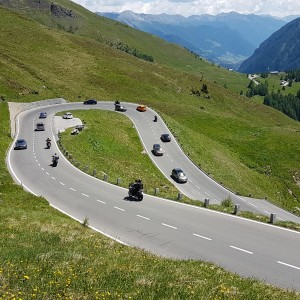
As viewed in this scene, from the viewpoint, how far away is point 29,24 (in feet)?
496

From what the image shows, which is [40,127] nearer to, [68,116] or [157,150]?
[68,116]

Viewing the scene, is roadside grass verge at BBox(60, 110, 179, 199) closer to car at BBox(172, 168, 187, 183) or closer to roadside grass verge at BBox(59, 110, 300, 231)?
roadside grass verge at BBox(59, 110, 300, 231)

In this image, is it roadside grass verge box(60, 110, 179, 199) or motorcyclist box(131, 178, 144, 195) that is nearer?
motorcyclist box(131, 178, 144, 195)

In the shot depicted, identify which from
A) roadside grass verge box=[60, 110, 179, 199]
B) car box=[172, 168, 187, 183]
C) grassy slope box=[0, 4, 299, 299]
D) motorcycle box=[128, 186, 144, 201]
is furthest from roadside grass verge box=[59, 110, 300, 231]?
grassy slope box=[0, 4, 299, 299]

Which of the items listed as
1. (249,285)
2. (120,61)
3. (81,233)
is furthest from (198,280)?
(120,61)

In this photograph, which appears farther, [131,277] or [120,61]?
[120,61]

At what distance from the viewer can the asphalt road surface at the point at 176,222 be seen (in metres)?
18.4

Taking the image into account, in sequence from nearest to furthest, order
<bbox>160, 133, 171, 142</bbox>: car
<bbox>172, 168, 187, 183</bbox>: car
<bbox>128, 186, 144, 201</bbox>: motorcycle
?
<bbox>128, 186, 144, 201</bbox>: motorcycle → <bbox>172, 168, 187, 183</bbox>: car → <bbox>160, 133, 171, 142</bbox>: car

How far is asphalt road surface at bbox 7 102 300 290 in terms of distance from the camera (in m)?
18.4

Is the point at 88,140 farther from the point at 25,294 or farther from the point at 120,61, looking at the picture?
the point at 120,61

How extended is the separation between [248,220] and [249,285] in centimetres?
1250

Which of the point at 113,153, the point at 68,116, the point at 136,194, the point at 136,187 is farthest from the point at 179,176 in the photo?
the point at 68,116

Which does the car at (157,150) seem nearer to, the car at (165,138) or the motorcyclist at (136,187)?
the car at (165,138)

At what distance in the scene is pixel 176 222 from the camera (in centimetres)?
2509
